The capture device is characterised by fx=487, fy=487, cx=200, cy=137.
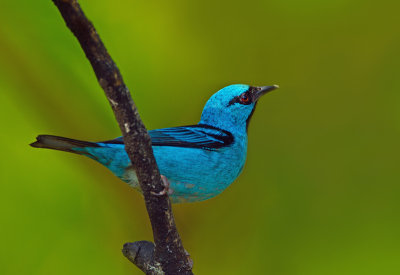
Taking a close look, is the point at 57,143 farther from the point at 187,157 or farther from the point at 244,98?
the point at 244,98

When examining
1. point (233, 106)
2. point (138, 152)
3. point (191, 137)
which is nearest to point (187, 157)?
point (191, 137)

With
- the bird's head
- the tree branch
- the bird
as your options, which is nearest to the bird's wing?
the bird

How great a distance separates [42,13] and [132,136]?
6.66 feet

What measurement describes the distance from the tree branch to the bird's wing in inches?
17.5

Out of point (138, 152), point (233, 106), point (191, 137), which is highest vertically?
→ point (233, 106)

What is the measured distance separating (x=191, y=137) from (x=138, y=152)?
734 mm

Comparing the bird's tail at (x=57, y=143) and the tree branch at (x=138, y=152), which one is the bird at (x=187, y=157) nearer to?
the bird's tail at (x=57, y=143)

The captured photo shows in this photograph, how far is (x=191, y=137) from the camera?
2.18 metres

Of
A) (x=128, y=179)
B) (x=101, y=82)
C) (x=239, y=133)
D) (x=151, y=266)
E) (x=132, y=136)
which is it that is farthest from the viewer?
(x=239, y=133)

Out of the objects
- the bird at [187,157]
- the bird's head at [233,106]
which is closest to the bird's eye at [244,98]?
the bird's head at [233,106]

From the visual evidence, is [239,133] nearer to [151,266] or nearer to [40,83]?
[151,266]

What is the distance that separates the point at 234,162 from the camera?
2.21 metres

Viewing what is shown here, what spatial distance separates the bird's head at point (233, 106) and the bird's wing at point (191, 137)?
0.13 m

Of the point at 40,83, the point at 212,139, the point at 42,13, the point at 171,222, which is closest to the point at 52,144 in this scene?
the point at 171,222
